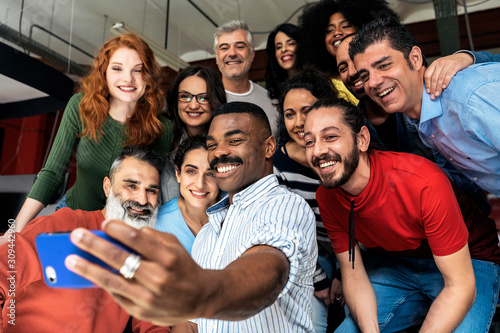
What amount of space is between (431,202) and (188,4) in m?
4.45

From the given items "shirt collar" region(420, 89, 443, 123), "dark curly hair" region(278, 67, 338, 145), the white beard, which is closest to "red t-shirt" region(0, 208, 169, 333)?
the white beard

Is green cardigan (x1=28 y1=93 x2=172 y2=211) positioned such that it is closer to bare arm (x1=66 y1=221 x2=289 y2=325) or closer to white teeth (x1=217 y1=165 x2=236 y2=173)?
white teeth (x1=217 y1=165 x2=236 y2=173)

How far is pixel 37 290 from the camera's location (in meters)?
1.57

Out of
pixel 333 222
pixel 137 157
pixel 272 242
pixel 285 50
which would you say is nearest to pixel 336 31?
pixel 285 50

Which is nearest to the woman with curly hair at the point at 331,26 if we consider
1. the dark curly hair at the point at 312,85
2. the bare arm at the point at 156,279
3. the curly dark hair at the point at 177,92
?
the dark curly hair at the point at 312,85

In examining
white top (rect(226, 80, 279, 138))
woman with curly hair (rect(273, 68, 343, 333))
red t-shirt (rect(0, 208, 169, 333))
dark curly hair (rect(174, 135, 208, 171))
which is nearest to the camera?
red t-shirt (rect(0, 208, 169, 333))

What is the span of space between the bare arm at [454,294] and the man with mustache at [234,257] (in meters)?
0.58

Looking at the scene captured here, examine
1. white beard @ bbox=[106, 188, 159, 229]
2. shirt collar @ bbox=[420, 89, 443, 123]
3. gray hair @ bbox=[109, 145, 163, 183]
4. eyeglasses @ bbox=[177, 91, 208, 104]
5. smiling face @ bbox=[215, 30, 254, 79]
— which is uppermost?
smiling face @ bbox=[215, 30, 254, 79]

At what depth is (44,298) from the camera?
1.57 metres

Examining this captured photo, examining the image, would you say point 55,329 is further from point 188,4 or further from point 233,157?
point 188,4

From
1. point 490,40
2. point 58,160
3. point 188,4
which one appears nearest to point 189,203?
point 58,160

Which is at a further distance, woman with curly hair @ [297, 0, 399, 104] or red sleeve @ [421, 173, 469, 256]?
woman with curly hair @ [297, 0, 399, 104]

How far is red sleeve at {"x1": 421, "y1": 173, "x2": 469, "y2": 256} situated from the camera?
5.25ft

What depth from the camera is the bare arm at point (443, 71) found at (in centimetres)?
167
